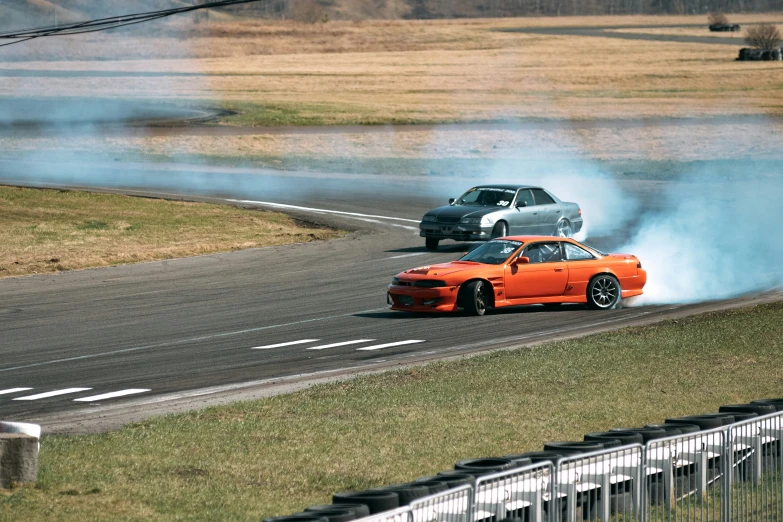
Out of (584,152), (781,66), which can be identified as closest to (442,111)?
(584,152)

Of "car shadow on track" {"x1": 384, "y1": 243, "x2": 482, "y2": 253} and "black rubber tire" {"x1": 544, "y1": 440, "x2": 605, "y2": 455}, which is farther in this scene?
"car shadow on track" {"x1": 384, "y1": 243, "x2": 482, "y2": 253}

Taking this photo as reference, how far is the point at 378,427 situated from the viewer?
1191cm

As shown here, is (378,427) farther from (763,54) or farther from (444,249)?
(763,54)

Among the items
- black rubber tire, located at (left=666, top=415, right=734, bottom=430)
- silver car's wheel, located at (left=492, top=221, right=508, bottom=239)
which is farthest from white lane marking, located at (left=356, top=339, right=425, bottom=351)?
silver car's wheel, located at (left=492, top=221, right=508, bottom=239)

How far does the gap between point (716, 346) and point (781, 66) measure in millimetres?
80461

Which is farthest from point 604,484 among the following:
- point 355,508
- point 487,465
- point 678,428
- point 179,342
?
point 179,342

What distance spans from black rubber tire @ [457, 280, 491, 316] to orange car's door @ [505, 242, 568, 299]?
48cm

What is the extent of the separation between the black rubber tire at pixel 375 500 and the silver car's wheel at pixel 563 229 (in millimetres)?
23975

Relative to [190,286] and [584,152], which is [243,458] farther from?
[584,152]

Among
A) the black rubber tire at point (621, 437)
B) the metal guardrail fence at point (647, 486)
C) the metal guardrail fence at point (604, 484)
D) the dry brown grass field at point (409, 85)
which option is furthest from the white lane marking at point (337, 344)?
the dry brown grass field at point (409, 85)

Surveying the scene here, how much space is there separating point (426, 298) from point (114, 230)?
15.5 m

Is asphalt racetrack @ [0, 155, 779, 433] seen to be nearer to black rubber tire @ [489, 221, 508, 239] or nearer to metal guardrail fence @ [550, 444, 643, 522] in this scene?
black rubber tire @ [489, 221, 508, 239]

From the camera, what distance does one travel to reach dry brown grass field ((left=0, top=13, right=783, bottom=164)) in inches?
2311

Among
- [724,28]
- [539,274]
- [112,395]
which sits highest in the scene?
[724,28]
